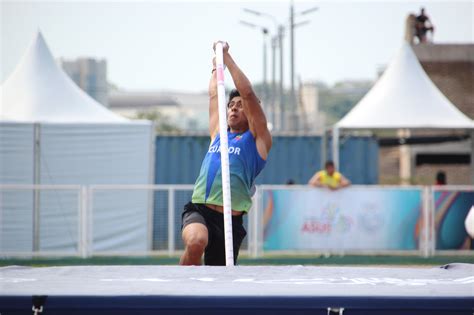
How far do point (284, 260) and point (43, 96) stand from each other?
19.8 ft

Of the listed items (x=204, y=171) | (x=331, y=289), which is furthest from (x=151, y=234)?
(x=331, y=289)

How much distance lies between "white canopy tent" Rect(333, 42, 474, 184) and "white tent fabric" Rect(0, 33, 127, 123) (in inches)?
200

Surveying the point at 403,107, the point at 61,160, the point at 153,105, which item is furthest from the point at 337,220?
the point at 153,105

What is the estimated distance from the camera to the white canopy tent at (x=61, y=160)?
730 inches

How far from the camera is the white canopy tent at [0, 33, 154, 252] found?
60.8 feet

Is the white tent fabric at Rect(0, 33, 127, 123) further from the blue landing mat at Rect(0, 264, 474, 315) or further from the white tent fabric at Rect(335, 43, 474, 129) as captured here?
the blue landing mat at Rect(0, 264, 474, 315)

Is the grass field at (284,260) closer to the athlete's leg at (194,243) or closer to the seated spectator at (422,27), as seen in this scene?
the athlete's leg at (194,243)

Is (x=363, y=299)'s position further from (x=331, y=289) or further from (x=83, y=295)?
(x=83, y=295)

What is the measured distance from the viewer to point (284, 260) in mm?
17906

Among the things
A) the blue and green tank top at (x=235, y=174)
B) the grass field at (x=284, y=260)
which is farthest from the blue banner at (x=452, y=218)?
the blue and green tank top at (x=235, y=174)

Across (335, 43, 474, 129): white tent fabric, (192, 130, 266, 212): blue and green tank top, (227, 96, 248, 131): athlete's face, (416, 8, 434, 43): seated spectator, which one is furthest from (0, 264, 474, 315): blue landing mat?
(416, 8, 434, 43): seated spectator

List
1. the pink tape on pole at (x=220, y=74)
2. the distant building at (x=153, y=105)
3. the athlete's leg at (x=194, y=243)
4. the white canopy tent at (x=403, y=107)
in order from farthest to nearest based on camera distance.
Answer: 1. the distant building at (x=153, y=105)
2. the white canopy tent at (x=403, y=107)
3. the pink tape on pole at (x=220, y=74)
4. the athlete's leg at (x=194, y=243)

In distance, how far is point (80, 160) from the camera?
19891 mm

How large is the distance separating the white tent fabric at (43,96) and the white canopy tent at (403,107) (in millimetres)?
5068
